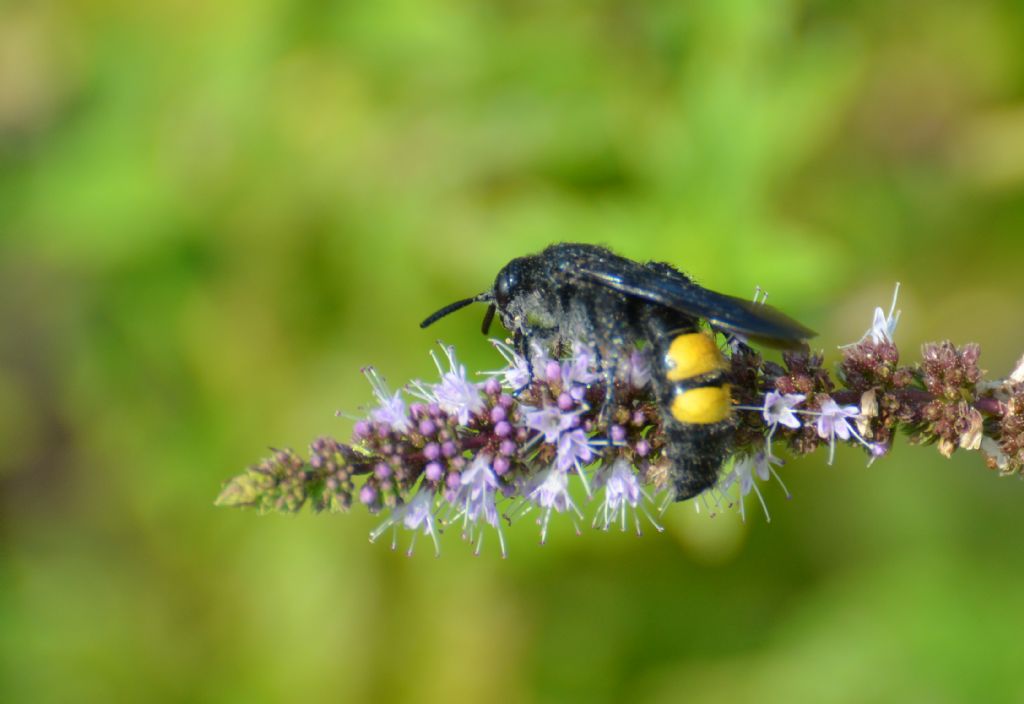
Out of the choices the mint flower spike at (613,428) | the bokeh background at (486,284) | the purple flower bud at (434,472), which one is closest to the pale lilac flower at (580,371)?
the mint flower spike at (613,428)

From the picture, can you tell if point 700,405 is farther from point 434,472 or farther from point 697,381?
point 434,472

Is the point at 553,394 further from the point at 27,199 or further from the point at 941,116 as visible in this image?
the point at 27,199

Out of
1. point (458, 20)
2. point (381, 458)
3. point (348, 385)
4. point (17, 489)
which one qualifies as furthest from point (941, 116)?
point (17, 489)

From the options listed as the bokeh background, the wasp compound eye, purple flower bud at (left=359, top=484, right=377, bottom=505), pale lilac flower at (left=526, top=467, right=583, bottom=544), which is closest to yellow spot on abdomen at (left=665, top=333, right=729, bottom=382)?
pale lilac flower at (left=526, top=467, right=583, bottom=544)

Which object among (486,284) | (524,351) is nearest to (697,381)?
(524,351)

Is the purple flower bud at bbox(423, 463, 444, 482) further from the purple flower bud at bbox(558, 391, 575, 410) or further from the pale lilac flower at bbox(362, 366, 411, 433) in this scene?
the purple flower bud at bbox(558, 391, 575, 410)

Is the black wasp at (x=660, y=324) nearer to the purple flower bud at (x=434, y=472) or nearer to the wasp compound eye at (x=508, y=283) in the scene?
the wasp compound eye at (x=508, y=283)
